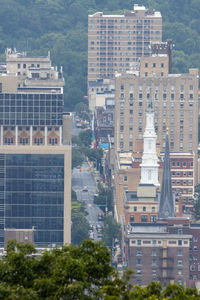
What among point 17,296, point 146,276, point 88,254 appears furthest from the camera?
point 146,276

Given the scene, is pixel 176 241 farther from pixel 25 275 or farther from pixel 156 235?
pixel 25 275

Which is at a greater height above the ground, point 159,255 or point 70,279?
point 70,279

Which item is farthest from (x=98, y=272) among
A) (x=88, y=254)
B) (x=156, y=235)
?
(x=156, y=235)

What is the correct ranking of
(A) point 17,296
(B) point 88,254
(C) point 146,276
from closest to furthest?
1. (A) point 17,296
2. (B) point 88,254
3. (C) point 146,276

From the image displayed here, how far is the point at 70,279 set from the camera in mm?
85125

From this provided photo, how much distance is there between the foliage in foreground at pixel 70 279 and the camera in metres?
83.4

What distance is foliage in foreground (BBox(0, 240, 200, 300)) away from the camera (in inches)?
3285

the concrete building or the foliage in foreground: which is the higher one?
the foliage in foreground

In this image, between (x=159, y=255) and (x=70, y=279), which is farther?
(x=159, y=255)

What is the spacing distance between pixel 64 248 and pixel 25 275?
13.5 ft

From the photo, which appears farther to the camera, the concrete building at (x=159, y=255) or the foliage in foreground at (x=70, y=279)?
the concrete building at (x=159, y=255)

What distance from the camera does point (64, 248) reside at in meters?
89.2

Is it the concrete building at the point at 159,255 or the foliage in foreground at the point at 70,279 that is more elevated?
the foliage in foreground at the point at 70,279

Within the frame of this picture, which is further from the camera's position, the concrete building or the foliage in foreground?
the concrete building
